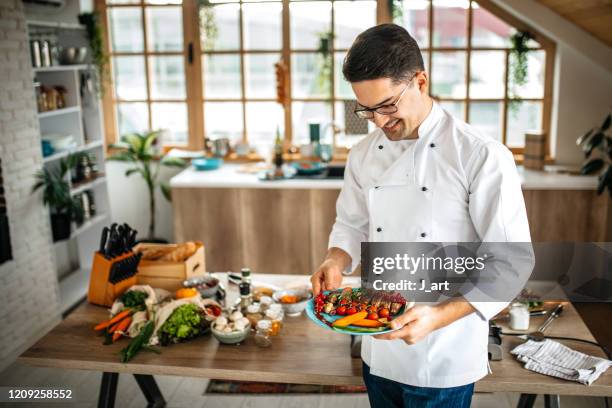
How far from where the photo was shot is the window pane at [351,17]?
4.66 meters

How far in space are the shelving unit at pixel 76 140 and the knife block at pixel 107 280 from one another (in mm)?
1675

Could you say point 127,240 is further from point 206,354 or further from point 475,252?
point 475,252

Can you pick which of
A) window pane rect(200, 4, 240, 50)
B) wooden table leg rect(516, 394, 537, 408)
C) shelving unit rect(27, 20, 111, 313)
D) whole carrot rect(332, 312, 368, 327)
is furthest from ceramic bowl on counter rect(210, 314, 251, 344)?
window pane rect(200, 4, 240, 50)

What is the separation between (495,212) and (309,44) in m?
3.56

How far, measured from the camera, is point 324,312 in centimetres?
178

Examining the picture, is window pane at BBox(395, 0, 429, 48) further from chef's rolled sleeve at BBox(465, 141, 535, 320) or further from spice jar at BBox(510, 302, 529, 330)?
chef's rolled sleeve at BBox(465, 141, 535, 320)

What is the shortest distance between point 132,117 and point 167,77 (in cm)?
53

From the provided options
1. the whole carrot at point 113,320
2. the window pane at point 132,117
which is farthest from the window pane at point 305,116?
the whole carrot at point 113,320

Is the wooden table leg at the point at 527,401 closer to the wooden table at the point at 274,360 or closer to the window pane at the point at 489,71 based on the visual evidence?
the wooden table at the point at 274,360

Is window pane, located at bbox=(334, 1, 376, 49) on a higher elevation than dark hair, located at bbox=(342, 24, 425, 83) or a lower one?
higher

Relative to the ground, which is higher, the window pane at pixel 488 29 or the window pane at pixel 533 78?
the window pane at pixel 488 29

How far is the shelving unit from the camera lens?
14.3 feet

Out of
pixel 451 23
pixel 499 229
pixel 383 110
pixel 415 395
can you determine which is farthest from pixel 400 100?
pixel 451 23

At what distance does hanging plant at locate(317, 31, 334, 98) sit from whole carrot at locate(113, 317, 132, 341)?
2.93 meters
